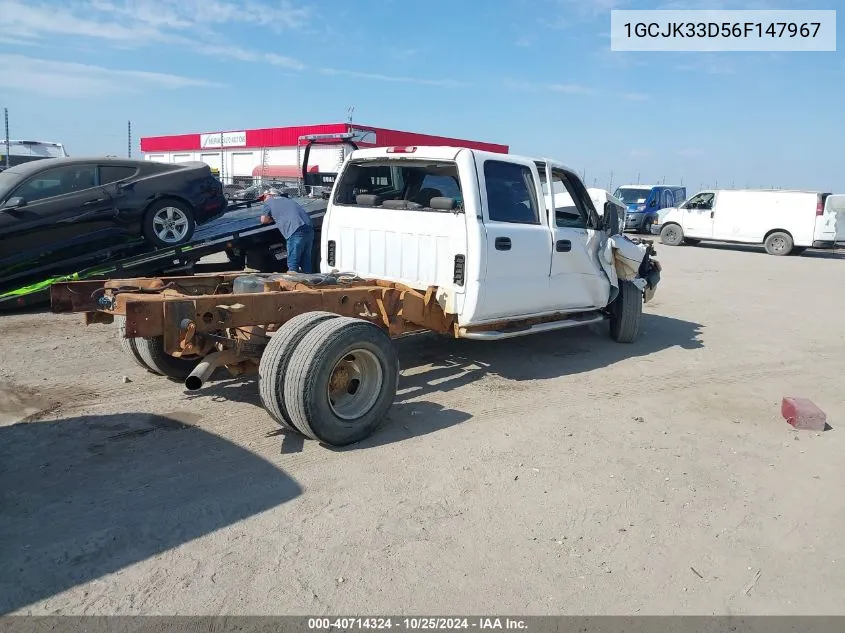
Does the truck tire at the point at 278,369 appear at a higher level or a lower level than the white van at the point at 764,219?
lower

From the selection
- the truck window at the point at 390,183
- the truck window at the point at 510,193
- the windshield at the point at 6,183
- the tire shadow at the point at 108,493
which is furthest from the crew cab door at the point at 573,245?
the windshield at the point at 6,183

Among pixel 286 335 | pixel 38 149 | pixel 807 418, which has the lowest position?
pixel 807 418

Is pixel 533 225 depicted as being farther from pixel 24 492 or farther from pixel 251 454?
pixel 24 492

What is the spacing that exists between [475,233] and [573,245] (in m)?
1.55

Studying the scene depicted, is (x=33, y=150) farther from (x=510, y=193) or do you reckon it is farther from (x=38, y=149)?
(x=510, y=193)

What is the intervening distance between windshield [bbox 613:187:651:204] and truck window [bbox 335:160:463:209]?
2307 cm

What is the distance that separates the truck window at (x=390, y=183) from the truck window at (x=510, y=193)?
1.97 feet

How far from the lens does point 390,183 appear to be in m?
6.61

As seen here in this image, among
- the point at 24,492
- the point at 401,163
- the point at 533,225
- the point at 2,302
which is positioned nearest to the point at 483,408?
the point at 533,225

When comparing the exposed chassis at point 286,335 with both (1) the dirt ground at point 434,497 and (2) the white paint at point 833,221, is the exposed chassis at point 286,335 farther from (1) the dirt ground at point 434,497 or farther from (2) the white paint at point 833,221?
(2) the white paint at point 833,221

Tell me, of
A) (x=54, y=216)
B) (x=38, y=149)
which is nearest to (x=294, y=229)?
(x=54, y=216)

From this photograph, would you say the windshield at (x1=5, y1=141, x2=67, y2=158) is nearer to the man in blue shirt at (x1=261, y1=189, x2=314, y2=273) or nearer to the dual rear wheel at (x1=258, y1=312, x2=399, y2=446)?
the man in blue shirt at (x1=261, y1=189, x2=314, y2=273)

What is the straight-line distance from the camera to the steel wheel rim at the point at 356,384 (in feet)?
15.0

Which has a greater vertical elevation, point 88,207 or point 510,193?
point 510,193
